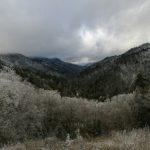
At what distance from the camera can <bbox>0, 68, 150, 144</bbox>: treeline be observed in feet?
122

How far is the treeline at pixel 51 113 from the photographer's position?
37188 mm

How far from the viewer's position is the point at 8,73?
4969 centimetres

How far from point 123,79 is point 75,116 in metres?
130

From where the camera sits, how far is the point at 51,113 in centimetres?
5441

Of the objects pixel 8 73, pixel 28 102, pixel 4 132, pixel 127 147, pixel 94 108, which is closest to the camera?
pixel 127 147

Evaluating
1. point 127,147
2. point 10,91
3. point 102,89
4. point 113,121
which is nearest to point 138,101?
point 113,121

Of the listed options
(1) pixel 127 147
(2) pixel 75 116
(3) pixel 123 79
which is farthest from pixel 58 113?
→ (3) pixel 123 79

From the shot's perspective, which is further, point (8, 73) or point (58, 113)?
point (58, 113)

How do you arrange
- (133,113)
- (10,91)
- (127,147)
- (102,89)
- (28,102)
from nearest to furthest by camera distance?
1. (127,147)
2. (10,91)
3. (28,102)
4. (133,113)
5. (102,89)

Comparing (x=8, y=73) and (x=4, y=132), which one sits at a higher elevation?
(x=8, y=73)

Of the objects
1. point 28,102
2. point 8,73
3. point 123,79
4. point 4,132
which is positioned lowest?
point 4,132

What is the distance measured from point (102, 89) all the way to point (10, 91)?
13611cm

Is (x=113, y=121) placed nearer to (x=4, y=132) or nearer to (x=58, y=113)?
(x=58, y=113)

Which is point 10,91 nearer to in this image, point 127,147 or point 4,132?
point 4,132
